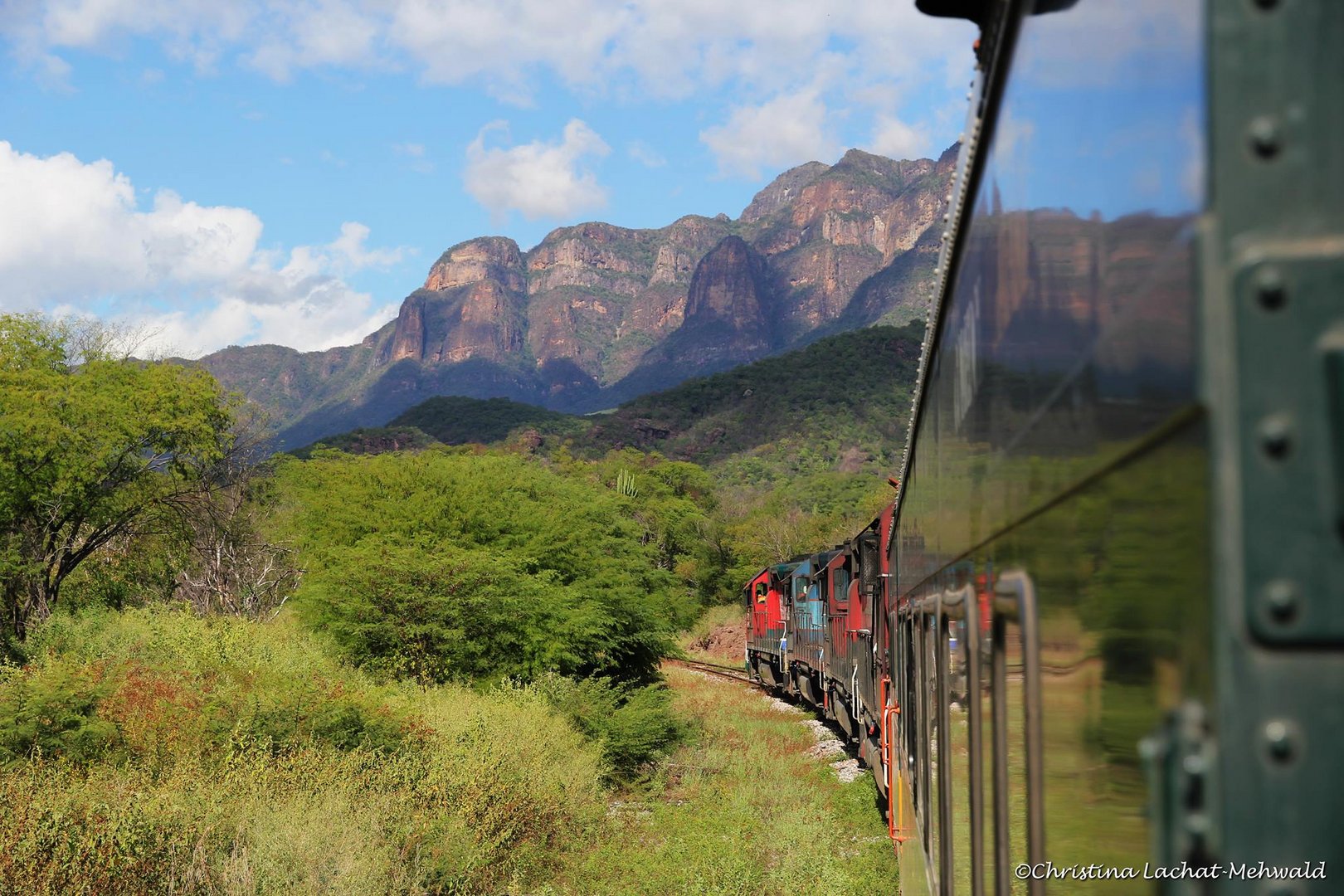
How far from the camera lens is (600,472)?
89625mm

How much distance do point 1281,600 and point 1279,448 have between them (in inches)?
6.0

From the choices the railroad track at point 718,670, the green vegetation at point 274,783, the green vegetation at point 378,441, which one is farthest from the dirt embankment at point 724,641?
the green vegetation at point 378,441

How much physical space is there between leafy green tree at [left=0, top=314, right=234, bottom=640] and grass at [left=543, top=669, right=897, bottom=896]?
69.6 feet

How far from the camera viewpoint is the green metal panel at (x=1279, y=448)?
3.81 feet

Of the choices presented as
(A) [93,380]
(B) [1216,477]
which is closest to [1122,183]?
(B) [1216,477]

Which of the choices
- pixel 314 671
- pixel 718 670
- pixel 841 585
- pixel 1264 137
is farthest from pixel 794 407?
pixel 1264 137

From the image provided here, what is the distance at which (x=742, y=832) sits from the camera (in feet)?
49.7

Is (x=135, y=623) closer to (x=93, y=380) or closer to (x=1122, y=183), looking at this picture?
(x=93, y=380)

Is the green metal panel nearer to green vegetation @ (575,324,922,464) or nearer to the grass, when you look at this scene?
the grass

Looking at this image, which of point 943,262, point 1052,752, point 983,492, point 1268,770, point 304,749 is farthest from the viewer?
point 304,749

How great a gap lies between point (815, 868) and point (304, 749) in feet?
22.3

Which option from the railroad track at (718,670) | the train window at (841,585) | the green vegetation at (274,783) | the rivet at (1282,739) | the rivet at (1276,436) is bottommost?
the railroad track at (718,670)

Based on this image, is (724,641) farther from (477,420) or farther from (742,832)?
(477,420)

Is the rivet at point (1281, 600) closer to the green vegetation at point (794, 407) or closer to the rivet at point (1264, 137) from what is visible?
the rivet at point (1264, 137)
